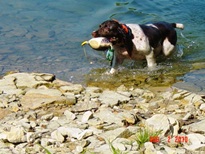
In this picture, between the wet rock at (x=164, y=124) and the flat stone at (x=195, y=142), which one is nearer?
the flat stone at (x=195, y=142)

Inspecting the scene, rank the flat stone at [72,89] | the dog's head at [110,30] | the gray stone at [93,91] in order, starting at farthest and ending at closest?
1. the dog's head at [110,30]
2. the flat stone at [72,89]
3. the gray stone at [93,91]

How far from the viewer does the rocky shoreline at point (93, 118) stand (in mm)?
4285

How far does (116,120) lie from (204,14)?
251 inches

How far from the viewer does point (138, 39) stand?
23.8ft

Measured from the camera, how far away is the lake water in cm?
815

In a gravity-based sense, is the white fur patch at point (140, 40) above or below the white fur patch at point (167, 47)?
above

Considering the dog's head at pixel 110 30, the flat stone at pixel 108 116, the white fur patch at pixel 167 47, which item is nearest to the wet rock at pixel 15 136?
the flat stone at pixel 108 116

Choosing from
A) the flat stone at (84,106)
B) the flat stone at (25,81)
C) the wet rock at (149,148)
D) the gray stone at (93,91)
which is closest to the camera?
the wet rock at (149,148)


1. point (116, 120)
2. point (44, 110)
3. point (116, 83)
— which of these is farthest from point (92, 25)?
point (116, 120)

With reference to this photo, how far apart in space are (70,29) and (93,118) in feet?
17.2

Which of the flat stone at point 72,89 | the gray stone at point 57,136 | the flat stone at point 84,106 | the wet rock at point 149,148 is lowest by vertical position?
the flat stone at point 72,89

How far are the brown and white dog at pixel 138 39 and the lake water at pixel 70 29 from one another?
43 centimetres

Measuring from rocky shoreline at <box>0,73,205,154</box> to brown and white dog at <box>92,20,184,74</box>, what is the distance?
0.81 metres

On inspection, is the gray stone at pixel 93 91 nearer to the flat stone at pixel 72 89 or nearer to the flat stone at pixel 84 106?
the flat stone at pixel 72 89
